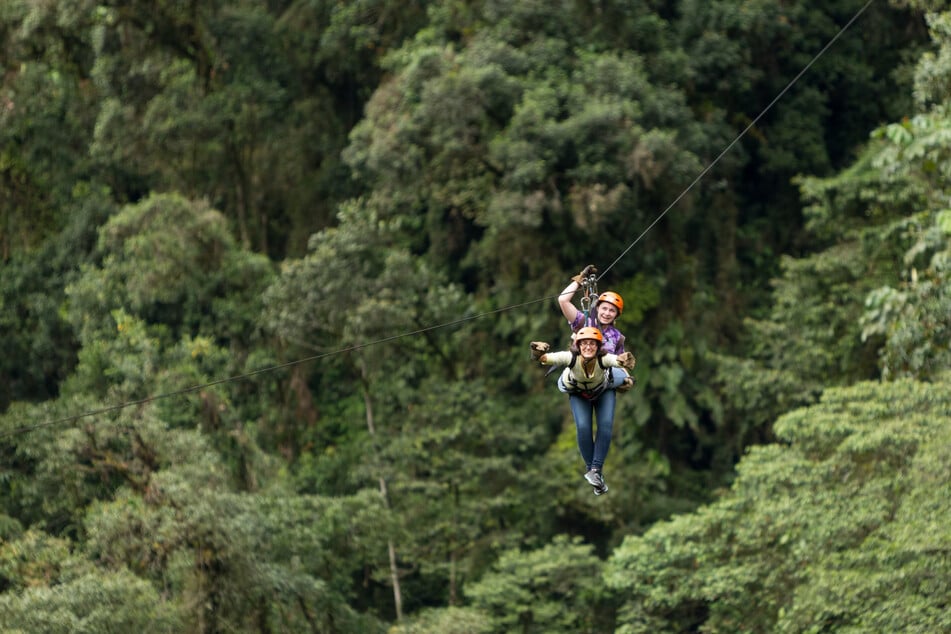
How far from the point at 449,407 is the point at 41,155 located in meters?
7.80

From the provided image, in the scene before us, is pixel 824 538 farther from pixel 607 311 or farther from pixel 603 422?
pixel 607 311

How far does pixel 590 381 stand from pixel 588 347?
0.35 meters

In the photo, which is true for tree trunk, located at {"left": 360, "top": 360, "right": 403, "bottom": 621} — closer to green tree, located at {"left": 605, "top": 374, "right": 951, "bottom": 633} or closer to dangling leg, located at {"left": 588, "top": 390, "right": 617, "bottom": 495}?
green tree, located at {"left": 605, "top": 374, "right": 951, "bottom": 633}

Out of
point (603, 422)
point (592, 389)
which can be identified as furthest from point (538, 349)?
point (603, 422)

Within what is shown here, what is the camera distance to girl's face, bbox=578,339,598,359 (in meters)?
6.97

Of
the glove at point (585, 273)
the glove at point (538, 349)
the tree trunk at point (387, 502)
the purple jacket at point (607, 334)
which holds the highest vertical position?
the tree trunk at point (387, 502)

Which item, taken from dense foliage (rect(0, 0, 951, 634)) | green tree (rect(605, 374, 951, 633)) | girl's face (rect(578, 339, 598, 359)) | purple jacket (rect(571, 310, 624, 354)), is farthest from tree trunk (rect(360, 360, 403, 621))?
girl's face (rect(578, 339, 598, 359))

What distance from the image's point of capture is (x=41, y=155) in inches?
811

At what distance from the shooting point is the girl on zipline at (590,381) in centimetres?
704

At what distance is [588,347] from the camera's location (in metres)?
6.98

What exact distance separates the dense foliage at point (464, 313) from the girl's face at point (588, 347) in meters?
5.17

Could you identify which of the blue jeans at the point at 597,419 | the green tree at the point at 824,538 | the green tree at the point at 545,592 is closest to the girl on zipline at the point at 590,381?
the blue jeans at the point at 597,419

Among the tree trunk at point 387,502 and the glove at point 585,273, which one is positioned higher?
the tree trunk at point 387,502

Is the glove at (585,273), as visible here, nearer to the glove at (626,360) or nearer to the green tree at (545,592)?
the glove at (626,360)
